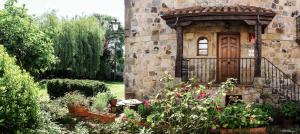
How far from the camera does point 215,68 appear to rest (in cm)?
1541

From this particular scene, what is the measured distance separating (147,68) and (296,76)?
529cm

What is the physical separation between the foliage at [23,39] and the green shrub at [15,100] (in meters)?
4.67

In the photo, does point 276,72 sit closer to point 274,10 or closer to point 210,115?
point 274,10

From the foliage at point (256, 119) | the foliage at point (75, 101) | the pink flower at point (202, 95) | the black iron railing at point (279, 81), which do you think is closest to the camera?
the foliage at point (256, 119)

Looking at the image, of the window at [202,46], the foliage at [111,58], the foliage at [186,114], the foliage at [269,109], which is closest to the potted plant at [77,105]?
the foliage at [186,114]

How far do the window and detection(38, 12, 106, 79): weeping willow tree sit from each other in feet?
55.2

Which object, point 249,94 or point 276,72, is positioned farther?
point 276,72

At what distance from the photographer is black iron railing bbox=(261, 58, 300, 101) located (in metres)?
15.2

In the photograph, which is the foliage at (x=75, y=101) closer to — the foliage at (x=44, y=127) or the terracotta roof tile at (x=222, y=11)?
the foliage at (x=44, y=127)

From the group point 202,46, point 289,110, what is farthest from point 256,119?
point 202,46

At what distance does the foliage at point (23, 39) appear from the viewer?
13073 millimetres

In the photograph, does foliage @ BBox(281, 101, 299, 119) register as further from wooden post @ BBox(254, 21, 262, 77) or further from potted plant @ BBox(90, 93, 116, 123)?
potted plant @ BBox(90, 93, 116, 123)

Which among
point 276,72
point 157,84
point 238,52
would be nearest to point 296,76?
point 276,72

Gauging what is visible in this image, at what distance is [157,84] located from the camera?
53.1 ft
